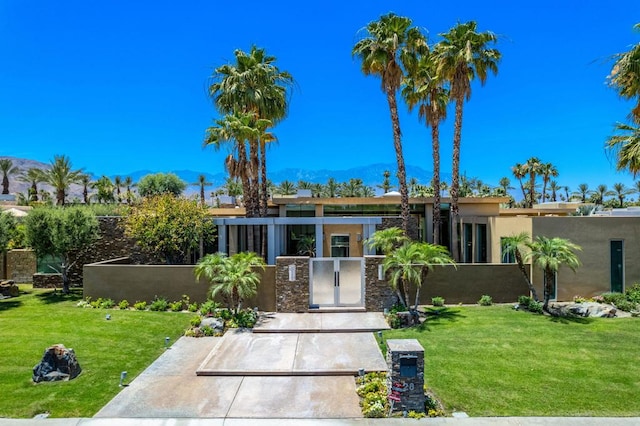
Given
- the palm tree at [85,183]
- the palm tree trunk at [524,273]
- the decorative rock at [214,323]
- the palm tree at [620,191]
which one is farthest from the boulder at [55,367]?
the palm tree at [620,191]

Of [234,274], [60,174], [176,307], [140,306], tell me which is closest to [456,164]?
[234,274]

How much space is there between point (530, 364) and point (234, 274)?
8748 mm

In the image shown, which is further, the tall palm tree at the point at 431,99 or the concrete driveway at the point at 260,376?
the tall palm tree at the point at 431,99

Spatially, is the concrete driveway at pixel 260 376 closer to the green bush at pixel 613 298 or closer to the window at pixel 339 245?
the green bush at pixel 613 298

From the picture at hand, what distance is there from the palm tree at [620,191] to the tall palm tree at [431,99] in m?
67.0

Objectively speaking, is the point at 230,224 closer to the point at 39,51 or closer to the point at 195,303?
the point at 195,303

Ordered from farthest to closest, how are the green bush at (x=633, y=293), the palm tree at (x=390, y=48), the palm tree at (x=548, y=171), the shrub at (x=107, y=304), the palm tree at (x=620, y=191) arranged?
the palm tree at (x=620, y=191) → the palm tree at (x=548, y=171) → the palm tree at (x=390, y=48) → the shrub at (x=107, y=304) → the green bush at (x=633, y=293)

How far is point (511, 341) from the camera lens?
428 inches

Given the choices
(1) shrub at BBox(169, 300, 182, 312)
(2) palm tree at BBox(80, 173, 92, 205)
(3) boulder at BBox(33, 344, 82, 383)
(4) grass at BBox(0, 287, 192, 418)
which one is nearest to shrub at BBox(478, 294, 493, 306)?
(4) grass at BBox(0, 287, 192, 418)

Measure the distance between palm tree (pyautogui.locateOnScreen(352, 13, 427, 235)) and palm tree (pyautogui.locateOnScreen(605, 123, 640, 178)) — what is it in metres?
8.49

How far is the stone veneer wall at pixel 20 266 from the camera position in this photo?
2086 cm

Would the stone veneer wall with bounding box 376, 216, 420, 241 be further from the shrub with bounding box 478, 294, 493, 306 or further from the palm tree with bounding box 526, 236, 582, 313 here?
the palm tree with bounding box 526, 236, 582, 313

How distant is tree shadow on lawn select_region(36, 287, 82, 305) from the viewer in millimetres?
16453

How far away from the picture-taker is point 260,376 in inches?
366
